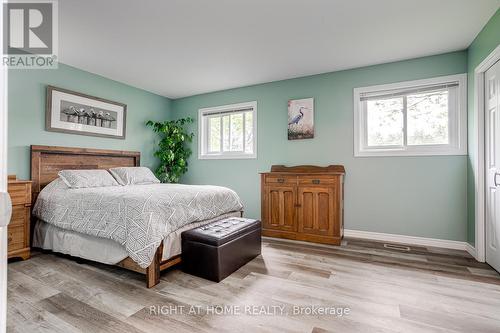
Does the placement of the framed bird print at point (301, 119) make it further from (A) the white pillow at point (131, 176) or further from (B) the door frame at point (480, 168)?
(A) the white pillow at point (131, 176)

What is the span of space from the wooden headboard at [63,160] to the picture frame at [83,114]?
285mm

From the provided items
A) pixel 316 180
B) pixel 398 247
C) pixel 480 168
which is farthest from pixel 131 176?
pixel 480 168

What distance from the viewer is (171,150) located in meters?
4.76

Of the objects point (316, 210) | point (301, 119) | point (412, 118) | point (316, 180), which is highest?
point (301, 119)

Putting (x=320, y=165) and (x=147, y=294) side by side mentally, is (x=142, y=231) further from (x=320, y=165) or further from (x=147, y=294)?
(x=320, y=165)

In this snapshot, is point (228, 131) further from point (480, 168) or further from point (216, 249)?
point (480, 168)

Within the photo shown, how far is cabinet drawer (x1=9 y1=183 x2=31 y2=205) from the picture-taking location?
2653 millimetres

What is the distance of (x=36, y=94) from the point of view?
3.24 meters

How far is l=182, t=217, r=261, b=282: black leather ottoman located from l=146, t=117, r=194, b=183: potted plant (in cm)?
240

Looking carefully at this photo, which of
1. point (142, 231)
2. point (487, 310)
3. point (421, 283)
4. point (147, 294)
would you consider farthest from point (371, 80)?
point (147, 294)

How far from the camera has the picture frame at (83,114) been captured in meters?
3.40

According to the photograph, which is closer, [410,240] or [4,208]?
[4,208]

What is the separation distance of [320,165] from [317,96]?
1.09 meters

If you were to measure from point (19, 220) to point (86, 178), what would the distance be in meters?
0.77
